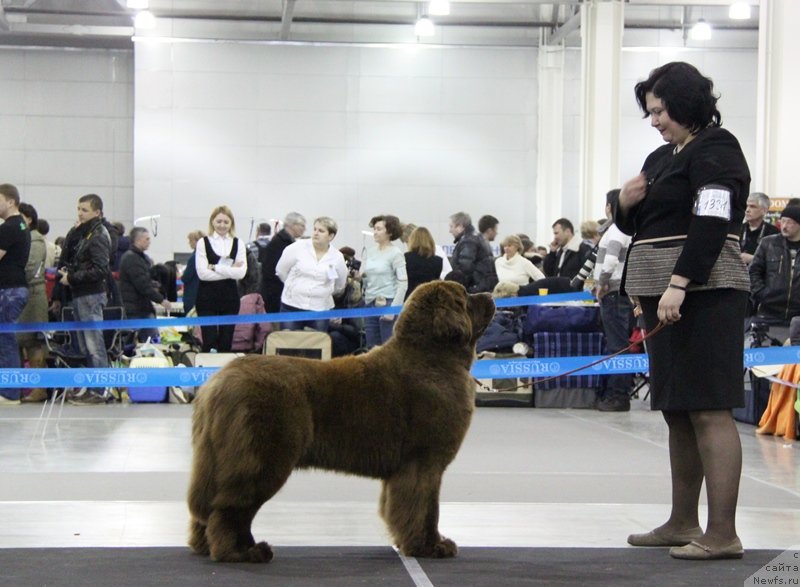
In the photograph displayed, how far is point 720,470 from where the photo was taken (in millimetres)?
3586

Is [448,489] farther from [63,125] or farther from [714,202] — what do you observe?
[63,125]

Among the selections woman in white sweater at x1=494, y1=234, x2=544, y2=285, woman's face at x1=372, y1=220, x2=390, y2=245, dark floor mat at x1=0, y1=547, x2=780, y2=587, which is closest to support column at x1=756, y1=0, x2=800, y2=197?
woman in white sweater at x1=494, y1=234, x2=544, y2=285

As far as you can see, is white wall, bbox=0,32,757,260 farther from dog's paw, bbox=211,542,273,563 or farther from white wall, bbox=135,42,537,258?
dog's paw, bbox=211,542,273,563

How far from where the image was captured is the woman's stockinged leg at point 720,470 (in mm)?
3586

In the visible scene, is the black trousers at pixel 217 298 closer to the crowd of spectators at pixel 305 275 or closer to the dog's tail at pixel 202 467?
the crowd of spectators at pixel 305 275

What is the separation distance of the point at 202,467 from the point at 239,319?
20.2ft

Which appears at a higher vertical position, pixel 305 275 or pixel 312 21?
pixel 312 21

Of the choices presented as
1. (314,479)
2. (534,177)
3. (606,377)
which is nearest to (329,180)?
(534,177)

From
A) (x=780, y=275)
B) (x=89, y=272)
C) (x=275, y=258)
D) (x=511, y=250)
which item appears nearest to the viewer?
(x=780, y=275)

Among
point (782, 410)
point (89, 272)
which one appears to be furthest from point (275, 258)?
point (782, 410)

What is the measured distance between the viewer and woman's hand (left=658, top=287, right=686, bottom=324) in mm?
3514

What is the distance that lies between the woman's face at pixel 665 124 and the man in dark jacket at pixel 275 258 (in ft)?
24.9

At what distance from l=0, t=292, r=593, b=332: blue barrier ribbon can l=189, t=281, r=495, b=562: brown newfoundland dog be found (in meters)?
5.19

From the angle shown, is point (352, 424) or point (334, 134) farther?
point (334, 134)
